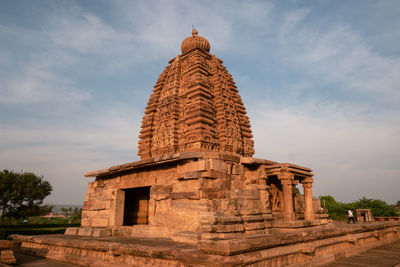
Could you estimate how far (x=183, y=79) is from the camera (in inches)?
416

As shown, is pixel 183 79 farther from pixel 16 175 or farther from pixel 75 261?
pixel 16 175

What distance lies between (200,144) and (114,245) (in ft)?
13.2

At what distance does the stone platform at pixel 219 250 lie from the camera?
13.3ft

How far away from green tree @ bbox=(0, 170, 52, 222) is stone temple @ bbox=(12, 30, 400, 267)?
22.4m

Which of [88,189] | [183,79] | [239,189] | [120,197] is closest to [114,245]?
[239,189]

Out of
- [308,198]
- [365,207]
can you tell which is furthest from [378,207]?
[308,198]

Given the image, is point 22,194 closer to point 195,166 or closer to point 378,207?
point 195,166

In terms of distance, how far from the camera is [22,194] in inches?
1099

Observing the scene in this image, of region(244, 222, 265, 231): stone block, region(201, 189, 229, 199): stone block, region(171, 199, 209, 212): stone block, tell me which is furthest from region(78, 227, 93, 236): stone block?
region(244, 222, 265, 231): stone block

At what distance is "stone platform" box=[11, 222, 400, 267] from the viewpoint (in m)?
4.05

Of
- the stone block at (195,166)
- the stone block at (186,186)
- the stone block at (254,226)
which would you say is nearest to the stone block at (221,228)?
the stone block at (254,226)

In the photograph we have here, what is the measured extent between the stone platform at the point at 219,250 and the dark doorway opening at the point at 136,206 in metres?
3.52

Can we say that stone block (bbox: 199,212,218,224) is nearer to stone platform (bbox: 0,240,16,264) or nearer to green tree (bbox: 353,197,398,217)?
stone platform (bbox: 0,240,16,264)

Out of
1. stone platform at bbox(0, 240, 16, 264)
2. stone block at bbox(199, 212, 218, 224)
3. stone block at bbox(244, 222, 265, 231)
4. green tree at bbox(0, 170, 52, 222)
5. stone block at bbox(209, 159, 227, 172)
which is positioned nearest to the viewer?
stone platform at bbox(0, 240, 16, 264)
